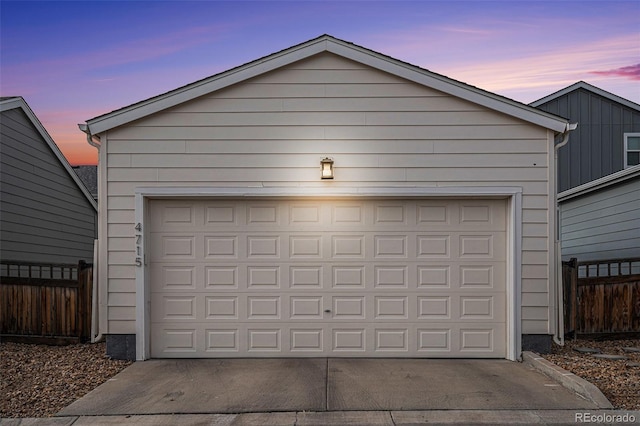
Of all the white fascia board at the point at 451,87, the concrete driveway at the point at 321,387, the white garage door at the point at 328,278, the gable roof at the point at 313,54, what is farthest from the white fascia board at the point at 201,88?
the concrete driveway at the point at 321,387

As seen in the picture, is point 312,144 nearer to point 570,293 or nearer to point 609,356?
point 570,293

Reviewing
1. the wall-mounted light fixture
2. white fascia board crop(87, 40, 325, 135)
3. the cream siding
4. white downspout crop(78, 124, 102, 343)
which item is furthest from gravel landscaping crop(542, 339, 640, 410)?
white downspout crop(78, 124, 102, 343)

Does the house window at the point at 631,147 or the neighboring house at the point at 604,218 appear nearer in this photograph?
the neighboring house at the point at 604,218

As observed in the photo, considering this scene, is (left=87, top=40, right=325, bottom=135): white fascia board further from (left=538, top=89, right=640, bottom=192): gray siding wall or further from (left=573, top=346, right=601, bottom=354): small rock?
(left=538, top=89, right=640, bottom=192): gray siding wall

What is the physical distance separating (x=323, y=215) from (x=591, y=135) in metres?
12.3

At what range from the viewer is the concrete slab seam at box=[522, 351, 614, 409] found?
16.5ft

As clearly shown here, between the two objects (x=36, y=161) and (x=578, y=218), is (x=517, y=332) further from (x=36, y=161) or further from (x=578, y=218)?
(x=36, y=161)

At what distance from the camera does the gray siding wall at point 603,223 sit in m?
11.0

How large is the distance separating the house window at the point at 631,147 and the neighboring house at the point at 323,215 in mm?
10672

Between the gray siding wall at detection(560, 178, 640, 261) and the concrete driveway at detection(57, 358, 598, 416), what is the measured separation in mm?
6100

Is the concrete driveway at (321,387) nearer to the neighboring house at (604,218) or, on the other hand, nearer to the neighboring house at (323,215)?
the neighboring house at (323,215)

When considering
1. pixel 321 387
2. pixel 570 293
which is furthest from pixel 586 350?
pixel 321 387

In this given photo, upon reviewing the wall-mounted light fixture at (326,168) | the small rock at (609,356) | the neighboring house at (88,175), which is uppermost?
the neighboring house at (88,175)

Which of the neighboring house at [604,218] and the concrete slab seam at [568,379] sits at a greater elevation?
the neighboring house at [604,218]
